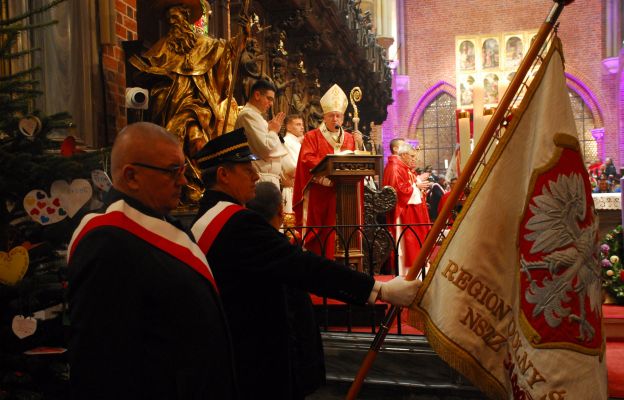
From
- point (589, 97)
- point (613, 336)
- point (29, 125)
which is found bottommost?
point (613, 336)

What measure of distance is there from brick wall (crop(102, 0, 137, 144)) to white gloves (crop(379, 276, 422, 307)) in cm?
344

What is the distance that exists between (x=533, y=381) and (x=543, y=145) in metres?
0.93

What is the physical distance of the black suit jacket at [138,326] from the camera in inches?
65.9

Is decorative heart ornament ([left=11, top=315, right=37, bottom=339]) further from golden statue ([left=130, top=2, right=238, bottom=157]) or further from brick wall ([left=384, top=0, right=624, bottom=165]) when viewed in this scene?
brick wall ([left=384, top=0, right=624, bottom=165])

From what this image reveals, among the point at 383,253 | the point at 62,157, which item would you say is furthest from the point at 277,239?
the point at 383,253

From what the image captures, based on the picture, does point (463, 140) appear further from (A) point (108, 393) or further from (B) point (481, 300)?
(A) point (108, 393)

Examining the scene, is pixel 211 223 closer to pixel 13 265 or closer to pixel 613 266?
pixel 13 265

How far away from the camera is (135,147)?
1.93 metres

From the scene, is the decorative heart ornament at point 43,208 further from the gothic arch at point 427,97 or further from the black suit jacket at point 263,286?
the gothic arch at point 427,97

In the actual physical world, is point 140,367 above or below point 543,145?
below

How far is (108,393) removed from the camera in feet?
5.45

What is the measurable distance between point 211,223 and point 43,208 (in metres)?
0.82

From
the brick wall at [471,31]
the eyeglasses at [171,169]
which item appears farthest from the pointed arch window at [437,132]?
the eyeglasses at [171,169]

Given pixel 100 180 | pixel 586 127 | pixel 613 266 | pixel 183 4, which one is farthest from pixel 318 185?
pixel 586 127
